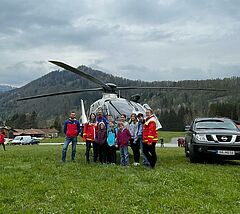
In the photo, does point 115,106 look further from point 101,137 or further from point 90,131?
point 101,137

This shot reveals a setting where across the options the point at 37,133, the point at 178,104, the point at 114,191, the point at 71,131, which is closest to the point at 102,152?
the point at 71,131

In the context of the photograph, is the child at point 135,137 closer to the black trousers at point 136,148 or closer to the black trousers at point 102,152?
the black trousers at point 136,148

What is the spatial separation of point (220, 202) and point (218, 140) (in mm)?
5930

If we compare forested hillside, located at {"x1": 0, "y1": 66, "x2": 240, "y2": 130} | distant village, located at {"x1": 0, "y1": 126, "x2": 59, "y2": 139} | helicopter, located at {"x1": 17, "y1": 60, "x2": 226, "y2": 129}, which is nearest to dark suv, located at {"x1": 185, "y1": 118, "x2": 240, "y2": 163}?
helicopter, located at {"x1": 17, "y1": 60, "x2": 226, "y2": 129}

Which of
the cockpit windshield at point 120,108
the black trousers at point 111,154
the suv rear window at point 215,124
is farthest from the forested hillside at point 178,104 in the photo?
the black trousers at point 111,154

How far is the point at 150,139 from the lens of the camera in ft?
35.7

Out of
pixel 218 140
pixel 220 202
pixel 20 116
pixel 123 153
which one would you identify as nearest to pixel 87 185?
pixel 220 202

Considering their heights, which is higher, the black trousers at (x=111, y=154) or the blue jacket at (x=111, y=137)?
the blue jacket at (x=111, y=137)

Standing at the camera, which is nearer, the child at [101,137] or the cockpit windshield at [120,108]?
the child at [101,137]

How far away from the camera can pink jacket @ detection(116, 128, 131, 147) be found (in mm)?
12094

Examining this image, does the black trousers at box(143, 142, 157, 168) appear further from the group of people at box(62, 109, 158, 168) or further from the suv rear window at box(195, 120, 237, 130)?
the suv rear window at box(195, 120, 237, 130)

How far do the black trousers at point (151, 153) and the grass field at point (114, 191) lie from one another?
113 cm

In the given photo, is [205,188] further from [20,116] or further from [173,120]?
[20,116]

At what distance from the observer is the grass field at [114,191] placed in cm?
614
